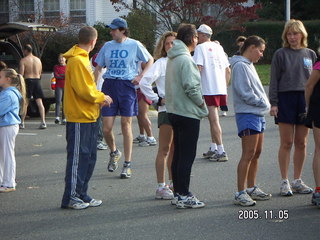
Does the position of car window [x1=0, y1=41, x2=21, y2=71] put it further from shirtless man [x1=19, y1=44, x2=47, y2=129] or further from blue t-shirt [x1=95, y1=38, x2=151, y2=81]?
blue t-shirt [x1=95, y1=38, x2=151, y2=81]

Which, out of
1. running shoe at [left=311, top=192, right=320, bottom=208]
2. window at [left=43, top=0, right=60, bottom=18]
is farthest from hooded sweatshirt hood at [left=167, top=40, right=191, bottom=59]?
window at [left=43, top=0, right=60, bottom=18]

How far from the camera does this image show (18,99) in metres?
8.52

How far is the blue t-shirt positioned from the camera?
9148 millimetres

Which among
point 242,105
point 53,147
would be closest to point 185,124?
point 242,105

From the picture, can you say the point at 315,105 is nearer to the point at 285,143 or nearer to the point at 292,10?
the point at 285,143

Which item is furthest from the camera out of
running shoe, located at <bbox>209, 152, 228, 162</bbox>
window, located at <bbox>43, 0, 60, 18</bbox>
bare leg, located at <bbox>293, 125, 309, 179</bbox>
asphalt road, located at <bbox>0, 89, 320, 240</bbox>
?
window, located at <bbox>43, 0, 60, 18</bbox>

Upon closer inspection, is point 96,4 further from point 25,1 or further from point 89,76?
point 89,76

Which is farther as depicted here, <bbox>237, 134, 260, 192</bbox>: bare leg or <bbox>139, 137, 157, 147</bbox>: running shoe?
<bbox>139, 137, 157, 147</bbox>: running shoe

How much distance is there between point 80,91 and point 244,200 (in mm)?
2040

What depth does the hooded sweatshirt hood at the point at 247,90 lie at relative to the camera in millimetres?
7234

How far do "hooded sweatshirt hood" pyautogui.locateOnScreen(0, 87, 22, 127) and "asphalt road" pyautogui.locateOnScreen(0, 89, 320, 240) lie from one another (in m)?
0.87

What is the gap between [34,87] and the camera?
601 inches

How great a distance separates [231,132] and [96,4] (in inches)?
1113

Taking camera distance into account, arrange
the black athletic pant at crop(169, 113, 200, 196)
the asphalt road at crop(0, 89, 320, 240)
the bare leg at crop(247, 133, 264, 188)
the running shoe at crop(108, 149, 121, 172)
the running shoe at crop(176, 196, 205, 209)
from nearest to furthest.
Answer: the asphalt road at crop(0, 89, 320, 240) < the black athletic pant at crop(169, 113, 200, 196) < the running shoe at crop(176, 196, 205, 209) < the bare leg at crop(247, 133, 264, 188) < the running shoe at crop(108, 149, 121, 172)
